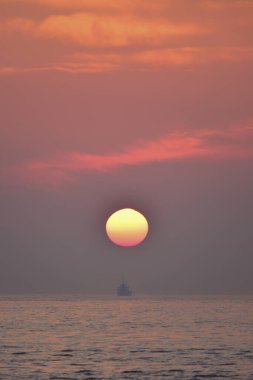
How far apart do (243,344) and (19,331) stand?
124ft

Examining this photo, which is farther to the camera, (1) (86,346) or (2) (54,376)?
(1) (86,346)

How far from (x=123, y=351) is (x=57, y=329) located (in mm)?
42498

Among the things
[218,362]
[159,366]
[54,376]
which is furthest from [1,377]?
[218,362]

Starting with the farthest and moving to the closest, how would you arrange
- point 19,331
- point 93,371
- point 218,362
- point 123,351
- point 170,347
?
point 19,331 → point 170,347 → point 123,351 → point 218,362 → point 93,371

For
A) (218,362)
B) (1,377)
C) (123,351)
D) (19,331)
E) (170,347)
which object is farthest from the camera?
(19,331)

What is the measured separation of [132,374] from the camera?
70.2 metres

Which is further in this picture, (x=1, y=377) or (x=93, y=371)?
(x=93, y=371)

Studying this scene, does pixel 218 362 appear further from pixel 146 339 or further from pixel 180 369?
pixel 146 339

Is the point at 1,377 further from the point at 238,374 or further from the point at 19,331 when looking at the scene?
the point at 19,331

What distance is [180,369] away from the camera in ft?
241

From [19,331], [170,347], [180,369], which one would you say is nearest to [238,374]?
[180,369]

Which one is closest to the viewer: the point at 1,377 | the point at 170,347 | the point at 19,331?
the point at 1,377

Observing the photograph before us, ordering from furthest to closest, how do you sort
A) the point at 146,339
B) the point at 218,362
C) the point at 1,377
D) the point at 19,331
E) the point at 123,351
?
the point at 19,331
the point at 146,339
the point at 123,351
the point at 218,362
the point at 1,377

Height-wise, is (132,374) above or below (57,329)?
below
